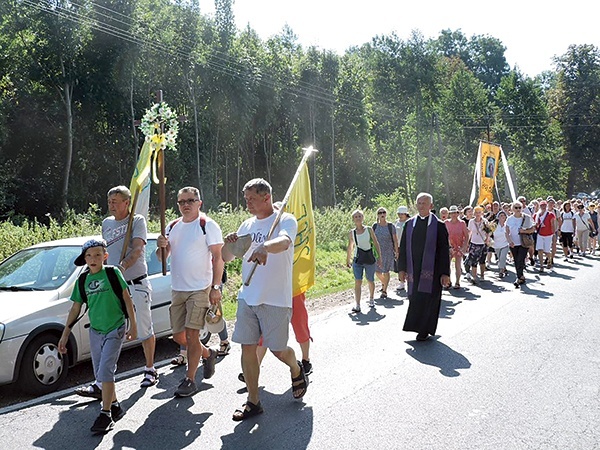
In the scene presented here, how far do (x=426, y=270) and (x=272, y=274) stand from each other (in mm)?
3687

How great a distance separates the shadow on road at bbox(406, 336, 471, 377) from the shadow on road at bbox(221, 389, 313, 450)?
6.37 feet

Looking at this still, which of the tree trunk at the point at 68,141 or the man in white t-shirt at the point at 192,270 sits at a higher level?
the tree trunk at the point at 68,141

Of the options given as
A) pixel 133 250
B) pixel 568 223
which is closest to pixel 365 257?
pixel 133 250

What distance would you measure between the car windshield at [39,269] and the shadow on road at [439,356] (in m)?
4.23

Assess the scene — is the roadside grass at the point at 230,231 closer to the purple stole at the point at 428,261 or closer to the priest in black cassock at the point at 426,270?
the priest in black cassock at the point at 426,270

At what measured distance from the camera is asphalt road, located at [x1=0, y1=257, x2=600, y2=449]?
185 inches

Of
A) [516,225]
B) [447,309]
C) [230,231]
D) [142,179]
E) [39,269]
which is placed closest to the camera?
[142,179]

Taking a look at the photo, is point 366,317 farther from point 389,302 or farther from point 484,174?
point 484,174

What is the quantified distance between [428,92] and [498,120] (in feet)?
28.8

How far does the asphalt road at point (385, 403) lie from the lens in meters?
4.70

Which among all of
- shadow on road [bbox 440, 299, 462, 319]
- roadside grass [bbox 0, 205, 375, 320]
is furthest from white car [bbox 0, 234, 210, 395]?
shadow on road [bbox 440, 299, 462, 319]

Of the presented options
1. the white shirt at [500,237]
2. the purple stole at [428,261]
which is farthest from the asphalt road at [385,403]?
the white shirt at [500,237]

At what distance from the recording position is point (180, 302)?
6023 millimetres

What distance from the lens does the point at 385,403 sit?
217 inches
